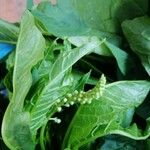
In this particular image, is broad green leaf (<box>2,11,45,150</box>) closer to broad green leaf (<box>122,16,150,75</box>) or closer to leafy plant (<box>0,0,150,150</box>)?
leafy plant (<box>0,0,150,150</box>)

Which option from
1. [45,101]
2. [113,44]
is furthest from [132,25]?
[45,101]

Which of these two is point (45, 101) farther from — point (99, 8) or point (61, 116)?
point (99, 8)

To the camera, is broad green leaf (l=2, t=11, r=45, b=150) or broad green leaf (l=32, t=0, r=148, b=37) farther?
broad green leaf (l=32, t=0, r=148, b=37)

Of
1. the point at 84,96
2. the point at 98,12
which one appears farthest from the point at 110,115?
the point at 98,12

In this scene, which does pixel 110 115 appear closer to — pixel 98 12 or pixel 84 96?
pixel 84 96

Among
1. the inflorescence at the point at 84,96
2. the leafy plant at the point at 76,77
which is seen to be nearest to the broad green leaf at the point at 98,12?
the leafy plant at the point at 76,77

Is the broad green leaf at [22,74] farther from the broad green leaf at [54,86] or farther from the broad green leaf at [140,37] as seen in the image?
the broad green leaf at [140,37]

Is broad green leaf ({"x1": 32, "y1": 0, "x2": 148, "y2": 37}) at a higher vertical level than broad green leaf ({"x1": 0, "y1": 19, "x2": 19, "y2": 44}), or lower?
lower

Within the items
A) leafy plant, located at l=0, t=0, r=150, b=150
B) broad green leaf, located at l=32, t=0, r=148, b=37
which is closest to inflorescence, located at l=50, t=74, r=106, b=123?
leafy plant, located at l=0, t=0, r=150, b=150
